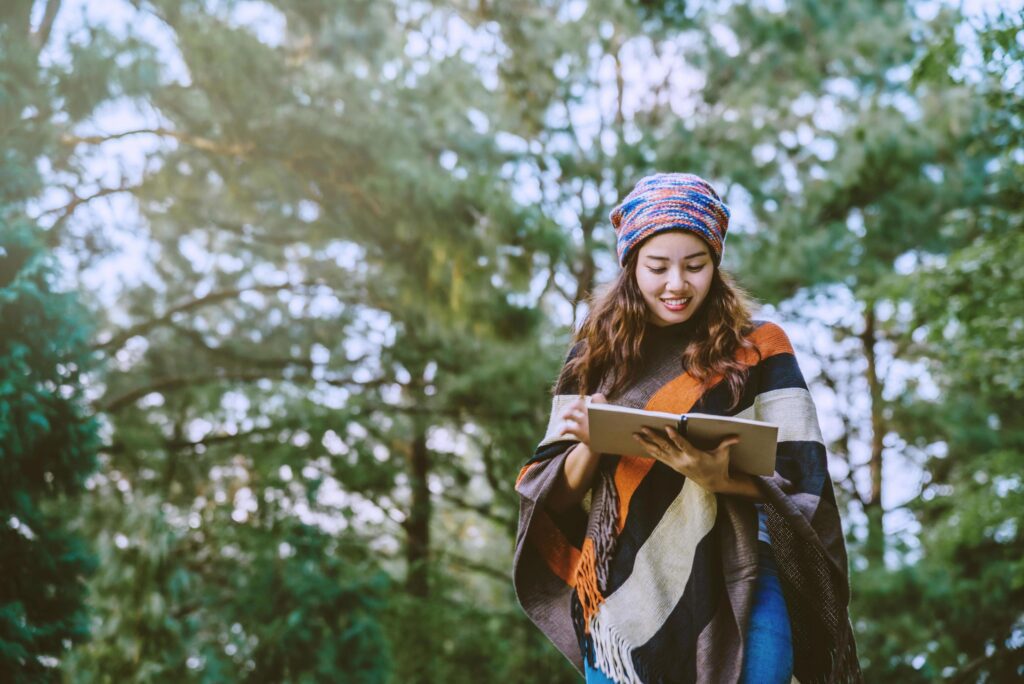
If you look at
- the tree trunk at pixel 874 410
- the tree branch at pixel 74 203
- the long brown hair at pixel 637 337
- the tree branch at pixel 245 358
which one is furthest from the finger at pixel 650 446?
the tree trunk at pixel 874 410

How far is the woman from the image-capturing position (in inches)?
60.9

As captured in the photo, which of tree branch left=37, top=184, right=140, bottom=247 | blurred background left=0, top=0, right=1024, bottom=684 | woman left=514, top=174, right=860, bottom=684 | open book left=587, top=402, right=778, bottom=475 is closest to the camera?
open book left=587, top=402, right=778, bottom=475

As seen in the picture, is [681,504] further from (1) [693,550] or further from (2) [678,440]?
(2) [678,440]

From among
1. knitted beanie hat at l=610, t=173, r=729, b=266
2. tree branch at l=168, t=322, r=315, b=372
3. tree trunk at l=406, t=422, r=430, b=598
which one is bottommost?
knitted beanie hat at l=610, t=173, r=729, b=266

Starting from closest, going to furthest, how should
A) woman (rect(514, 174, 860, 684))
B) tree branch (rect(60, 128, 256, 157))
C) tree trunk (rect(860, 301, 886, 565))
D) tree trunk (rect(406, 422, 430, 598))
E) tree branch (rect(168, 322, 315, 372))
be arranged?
woman (rect(514, 174, 860, 684)), tree branch (rect(60, 128, 256, 157)), tree branch (rect(168, 322, 315, 372)), tree trunk (rect(406, 422, 430, 598)), tree trunk (rect(860, 301, 886, 565))

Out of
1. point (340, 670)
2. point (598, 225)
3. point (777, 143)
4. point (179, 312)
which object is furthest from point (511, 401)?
point (777, 143)

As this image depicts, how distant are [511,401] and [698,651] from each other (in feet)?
20.6

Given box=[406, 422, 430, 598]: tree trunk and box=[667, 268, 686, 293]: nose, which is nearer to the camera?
box=[667, 268, 686, 293]: nose

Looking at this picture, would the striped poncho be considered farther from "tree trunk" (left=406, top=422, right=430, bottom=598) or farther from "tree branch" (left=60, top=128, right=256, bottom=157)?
"tree trunk" (left=406, top=422, right=430, bottom=598)

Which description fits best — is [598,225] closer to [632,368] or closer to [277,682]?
[277,682]

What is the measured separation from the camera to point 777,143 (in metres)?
9.25

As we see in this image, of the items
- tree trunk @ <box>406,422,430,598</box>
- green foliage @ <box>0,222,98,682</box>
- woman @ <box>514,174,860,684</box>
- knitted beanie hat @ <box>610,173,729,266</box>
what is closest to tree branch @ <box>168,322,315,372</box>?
tree trunk @ <box>406,422,430,598</box>

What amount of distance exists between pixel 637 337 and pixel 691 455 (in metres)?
0.38

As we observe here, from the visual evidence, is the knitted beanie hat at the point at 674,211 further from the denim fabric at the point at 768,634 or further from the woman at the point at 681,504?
the denim fabric at the point at 768,634
